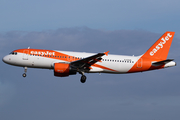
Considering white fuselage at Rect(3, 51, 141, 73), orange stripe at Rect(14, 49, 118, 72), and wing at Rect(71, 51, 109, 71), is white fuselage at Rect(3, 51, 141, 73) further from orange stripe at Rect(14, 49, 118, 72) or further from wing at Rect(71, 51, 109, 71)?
wing at Rect(71, 51, 109, 71)

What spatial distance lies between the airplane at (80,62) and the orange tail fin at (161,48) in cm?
68

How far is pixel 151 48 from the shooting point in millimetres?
51312

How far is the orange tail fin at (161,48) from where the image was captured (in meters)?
50.8

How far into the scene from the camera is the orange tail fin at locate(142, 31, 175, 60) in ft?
167

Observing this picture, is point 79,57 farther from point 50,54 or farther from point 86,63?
point 50,54

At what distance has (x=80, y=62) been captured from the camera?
46.1 m

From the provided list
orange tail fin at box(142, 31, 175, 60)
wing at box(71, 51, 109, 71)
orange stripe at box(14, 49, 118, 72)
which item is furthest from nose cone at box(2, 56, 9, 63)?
orange tail fin at box(142, 31, 175, 60)

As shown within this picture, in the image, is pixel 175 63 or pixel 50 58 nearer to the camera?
pixel 50 58

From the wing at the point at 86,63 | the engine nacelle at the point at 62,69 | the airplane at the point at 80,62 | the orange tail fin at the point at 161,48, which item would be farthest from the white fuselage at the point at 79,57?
the orange tail fin at the point at 161,48

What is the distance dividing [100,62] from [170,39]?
1278 centimetres

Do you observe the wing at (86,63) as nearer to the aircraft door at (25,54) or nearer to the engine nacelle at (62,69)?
the engine nacelle at (62,69)

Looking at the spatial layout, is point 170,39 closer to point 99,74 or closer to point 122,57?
point 122,57

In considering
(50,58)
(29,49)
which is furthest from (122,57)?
(29,49)

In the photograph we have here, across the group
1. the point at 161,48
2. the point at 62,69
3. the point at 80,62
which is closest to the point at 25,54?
the point at 62,69
